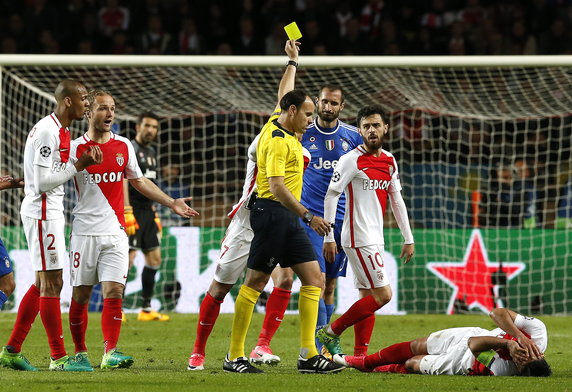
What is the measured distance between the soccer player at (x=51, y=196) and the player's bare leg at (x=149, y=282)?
4.98 m

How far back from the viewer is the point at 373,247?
320 inches

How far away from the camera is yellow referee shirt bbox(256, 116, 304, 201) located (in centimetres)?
723

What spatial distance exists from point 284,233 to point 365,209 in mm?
1126

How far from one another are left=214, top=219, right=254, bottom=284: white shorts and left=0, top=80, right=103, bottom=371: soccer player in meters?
1.13

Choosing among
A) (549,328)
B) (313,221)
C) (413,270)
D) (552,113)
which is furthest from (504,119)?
(313,221)

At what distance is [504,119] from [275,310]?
24.2ft

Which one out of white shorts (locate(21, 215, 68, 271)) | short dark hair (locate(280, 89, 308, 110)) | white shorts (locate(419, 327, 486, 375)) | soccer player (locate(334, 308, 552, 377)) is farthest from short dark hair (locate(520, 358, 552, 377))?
white shorts (locate(21, 215, 68, 271))

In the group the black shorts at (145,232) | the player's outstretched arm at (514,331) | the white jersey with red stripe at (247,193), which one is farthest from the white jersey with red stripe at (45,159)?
the black shorts at (145,232)

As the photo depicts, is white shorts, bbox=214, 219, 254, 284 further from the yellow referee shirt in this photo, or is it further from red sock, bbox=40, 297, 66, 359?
red sock, bbox=40, 297, 66, 359

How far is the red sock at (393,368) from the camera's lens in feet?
25.2

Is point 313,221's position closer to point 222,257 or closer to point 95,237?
point 222,257

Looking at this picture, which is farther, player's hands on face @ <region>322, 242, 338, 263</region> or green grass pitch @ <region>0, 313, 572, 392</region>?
player's hands on face @ <region>322, 242, 338, 263</region>

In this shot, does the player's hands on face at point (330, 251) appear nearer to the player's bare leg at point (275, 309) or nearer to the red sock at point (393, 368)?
the player's bare leg at point (275, 309)

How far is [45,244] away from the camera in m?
7.45
